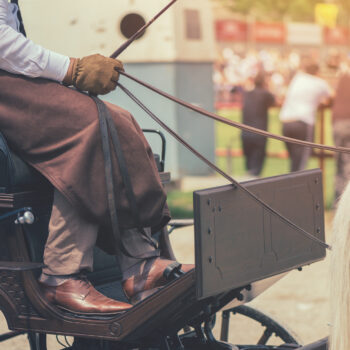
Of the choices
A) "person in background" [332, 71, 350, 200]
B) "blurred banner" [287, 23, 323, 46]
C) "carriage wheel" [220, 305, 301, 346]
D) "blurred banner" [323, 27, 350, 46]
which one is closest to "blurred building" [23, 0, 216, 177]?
"person in background" [332, 71, 350, 200]

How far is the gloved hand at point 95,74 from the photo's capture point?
2891mm

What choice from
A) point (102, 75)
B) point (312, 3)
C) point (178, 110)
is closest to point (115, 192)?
point (102, 75)

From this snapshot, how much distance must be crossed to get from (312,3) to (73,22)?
1518 inches

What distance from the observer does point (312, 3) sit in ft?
149

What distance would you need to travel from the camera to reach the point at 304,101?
417 inches

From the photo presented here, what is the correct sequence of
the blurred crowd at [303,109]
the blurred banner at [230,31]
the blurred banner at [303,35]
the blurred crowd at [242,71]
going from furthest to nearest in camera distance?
the blurred banner at [303,35], the blurred banner at [230,31], the blurred crowd at [242,71], the blurred crowd at [303,109]

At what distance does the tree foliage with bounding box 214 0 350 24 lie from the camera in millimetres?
44094

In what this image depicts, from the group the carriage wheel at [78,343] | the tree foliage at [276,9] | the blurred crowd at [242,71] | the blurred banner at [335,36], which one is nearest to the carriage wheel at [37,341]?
the carriage wheel at [78,343]

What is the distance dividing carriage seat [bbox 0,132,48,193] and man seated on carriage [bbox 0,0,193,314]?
46 millimetres

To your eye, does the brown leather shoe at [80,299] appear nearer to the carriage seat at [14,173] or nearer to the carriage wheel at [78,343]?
the carriage wheel at [78,343]

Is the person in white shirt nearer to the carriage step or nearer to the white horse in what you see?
the carriage step

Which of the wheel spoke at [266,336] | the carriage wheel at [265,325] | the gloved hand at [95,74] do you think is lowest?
the wheel spoke at [266,336]

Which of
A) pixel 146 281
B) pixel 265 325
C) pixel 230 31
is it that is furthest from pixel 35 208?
pixel 230 31

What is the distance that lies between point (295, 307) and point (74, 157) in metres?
3.29
